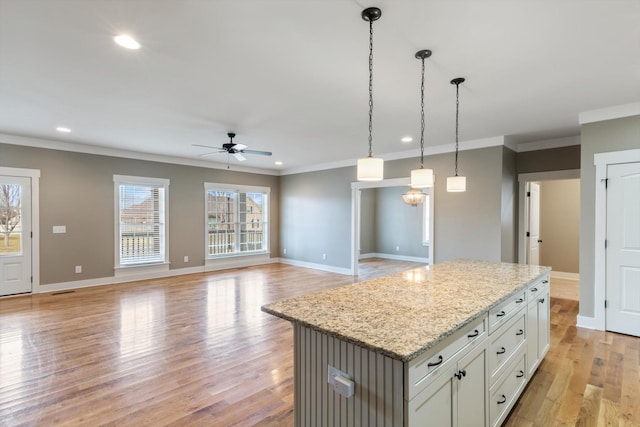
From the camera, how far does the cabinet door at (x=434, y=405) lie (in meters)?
1.33

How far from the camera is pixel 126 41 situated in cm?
240

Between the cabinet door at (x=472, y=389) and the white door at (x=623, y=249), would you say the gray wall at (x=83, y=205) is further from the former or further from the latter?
the white door at (x=623, y=249)

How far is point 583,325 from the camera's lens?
13.5ft

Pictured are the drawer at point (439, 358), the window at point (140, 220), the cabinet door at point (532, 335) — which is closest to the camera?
the drawer at point (439, 358)

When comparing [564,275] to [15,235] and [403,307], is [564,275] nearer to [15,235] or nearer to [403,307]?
[403,307]

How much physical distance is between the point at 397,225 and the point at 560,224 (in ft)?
14.3

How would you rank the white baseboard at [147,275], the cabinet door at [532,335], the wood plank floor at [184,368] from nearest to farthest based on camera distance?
the wood plank floor at [184,368]
the cabinet door at [532,335]
the white baseboard at [147,275]

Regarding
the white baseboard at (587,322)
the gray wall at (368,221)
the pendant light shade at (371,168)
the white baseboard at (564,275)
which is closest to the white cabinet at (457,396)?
the pendant light shade at (371,168)

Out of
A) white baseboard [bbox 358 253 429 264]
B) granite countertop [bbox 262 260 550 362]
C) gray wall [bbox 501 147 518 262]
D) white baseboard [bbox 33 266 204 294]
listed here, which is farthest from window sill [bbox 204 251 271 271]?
granite countertop [bbox 262 260 550 362]

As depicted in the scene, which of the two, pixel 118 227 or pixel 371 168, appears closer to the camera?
pixel 371 168

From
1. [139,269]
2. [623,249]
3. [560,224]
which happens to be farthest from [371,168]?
[560,224]

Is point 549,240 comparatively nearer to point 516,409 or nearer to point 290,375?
point 516,409

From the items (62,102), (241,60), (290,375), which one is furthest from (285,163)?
(290,375)

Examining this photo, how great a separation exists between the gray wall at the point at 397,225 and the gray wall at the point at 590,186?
556 cm
